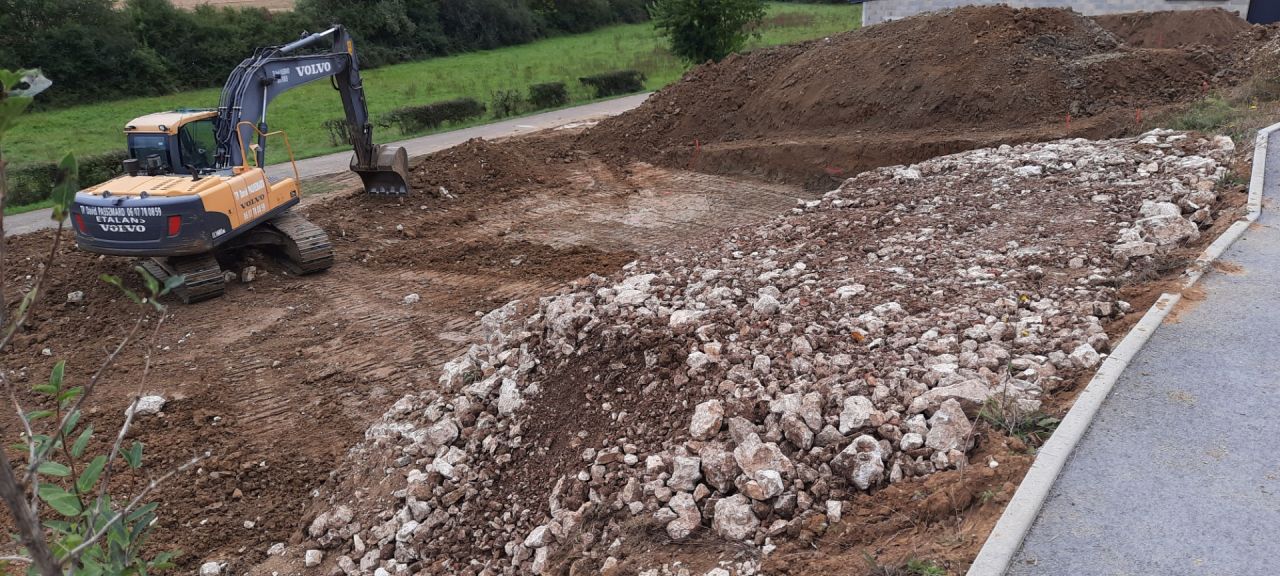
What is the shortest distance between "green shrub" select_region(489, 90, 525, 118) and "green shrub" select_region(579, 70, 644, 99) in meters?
2.98

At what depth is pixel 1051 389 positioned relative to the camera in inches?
207

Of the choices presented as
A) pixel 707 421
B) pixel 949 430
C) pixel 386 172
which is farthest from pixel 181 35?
pixel 949 430

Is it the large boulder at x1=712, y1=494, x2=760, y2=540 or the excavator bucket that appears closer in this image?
the large boulder at x1=712, y1=494, x2=760, y2=540

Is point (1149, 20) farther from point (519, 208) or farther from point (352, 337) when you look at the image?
point (352, 337)

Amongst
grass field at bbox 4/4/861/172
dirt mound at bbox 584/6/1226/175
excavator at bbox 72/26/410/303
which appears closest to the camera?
excavator at bbox 72/26/410/303

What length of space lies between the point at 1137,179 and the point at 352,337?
926 centimetres

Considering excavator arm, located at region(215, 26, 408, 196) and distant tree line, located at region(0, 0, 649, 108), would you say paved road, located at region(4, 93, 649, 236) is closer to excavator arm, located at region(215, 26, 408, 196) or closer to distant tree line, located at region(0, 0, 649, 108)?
excavator arm, located at region(215, 26, 408, 196)

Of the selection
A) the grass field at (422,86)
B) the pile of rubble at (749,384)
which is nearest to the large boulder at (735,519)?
the pile of rubble at (749,384)

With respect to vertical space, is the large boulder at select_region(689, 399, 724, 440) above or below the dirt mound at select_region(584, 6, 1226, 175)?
below

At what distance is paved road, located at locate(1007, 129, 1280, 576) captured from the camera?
394 centimetres

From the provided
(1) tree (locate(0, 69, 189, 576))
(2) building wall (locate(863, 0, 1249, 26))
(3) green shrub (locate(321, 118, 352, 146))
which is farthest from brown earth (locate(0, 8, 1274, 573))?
(3) green shrub (locate(321, 118, 352, 146))

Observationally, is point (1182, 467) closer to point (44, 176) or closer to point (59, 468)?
point (59, 468)

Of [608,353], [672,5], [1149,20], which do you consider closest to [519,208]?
[608,353]

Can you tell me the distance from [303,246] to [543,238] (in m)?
3.56
